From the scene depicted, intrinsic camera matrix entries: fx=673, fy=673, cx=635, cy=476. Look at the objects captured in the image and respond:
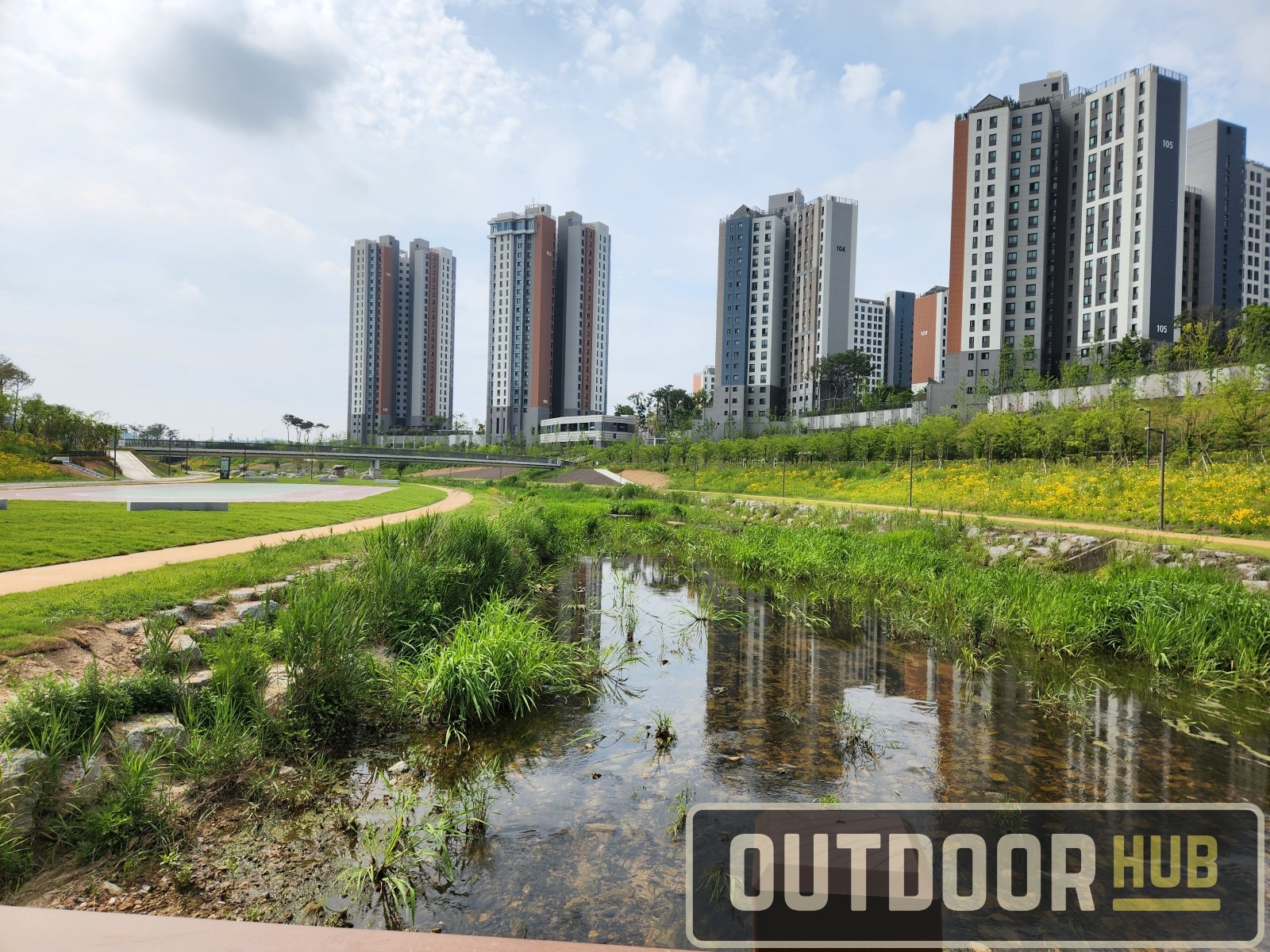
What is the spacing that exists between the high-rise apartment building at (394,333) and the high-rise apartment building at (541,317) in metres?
18.8

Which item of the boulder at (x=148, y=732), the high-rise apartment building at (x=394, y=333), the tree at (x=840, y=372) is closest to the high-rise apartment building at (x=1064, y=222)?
the tree at (x=840, y=372)

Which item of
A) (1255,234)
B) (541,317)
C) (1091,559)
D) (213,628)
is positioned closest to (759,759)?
(213,628)

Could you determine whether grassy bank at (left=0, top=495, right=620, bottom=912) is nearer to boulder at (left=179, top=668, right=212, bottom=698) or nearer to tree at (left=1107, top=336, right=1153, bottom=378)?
boulder at (left=179, top=668, right=212, bottom=698)

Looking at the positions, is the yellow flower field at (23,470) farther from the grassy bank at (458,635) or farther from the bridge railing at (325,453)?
the bridge railing at (325,453)

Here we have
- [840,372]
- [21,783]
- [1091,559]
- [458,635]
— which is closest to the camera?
[21,783]

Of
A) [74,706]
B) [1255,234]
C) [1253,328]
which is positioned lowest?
[74,706]

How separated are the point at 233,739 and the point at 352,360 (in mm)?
152112

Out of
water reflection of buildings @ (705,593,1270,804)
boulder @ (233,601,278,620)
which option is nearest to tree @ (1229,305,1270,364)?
water reflection of buildings @ (705,593,1270,804)

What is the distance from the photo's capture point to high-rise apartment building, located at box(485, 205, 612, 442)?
124 meters

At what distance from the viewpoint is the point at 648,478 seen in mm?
56781

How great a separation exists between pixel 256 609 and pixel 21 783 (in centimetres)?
362

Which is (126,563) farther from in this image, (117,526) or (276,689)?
(276,689)

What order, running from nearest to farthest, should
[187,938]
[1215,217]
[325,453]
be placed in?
1. [187,938]
2. [325,453]
3. [1215,217]

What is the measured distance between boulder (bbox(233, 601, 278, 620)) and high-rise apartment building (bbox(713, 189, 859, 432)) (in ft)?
311
